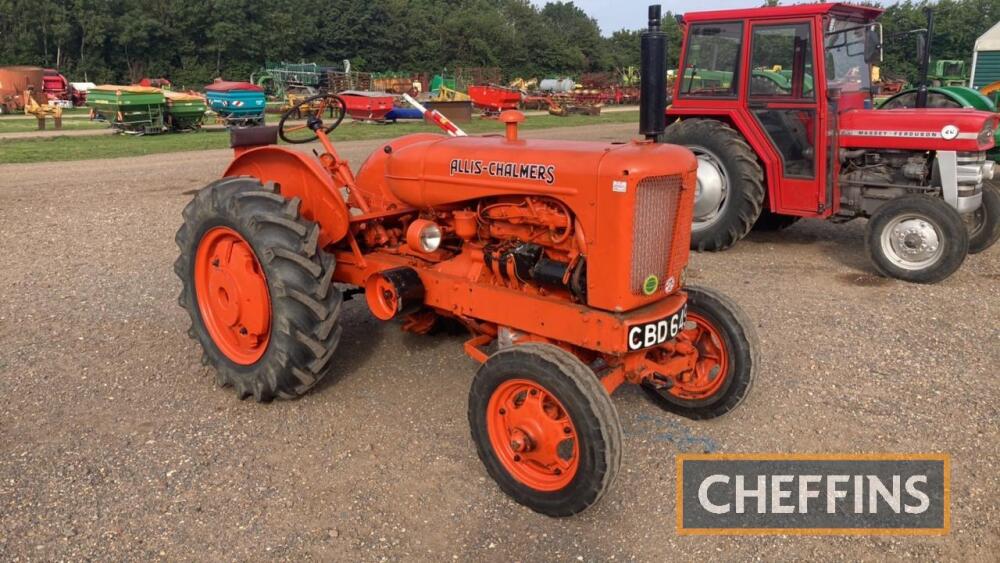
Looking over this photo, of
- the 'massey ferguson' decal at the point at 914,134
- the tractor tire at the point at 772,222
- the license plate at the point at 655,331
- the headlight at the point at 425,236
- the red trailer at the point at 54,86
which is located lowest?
the license plate at the point at 655,331

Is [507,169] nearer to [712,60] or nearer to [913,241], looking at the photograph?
[913,241]

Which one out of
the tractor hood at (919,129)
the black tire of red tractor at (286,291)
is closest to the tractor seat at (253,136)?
the black tire of red tractor at (286,291)

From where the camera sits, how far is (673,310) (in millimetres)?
3184

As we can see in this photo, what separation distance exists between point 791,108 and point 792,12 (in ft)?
2.73

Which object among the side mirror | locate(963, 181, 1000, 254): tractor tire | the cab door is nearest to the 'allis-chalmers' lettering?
the cab door

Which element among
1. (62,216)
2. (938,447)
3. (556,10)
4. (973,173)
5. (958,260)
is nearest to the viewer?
(938,447)

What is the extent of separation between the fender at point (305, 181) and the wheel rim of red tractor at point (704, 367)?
192 cm

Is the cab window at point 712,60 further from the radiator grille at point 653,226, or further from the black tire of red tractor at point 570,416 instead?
the black tire of red tractor at point 570,416

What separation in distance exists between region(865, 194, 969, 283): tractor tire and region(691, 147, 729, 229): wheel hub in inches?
52.5

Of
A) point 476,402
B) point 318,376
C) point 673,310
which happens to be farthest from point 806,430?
point 318,376

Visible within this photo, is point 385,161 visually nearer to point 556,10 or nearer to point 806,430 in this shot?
point 806,430

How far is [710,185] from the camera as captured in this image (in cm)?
698

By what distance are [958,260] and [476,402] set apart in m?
4.74

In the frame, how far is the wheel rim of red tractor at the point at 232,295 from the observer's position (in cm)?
384
